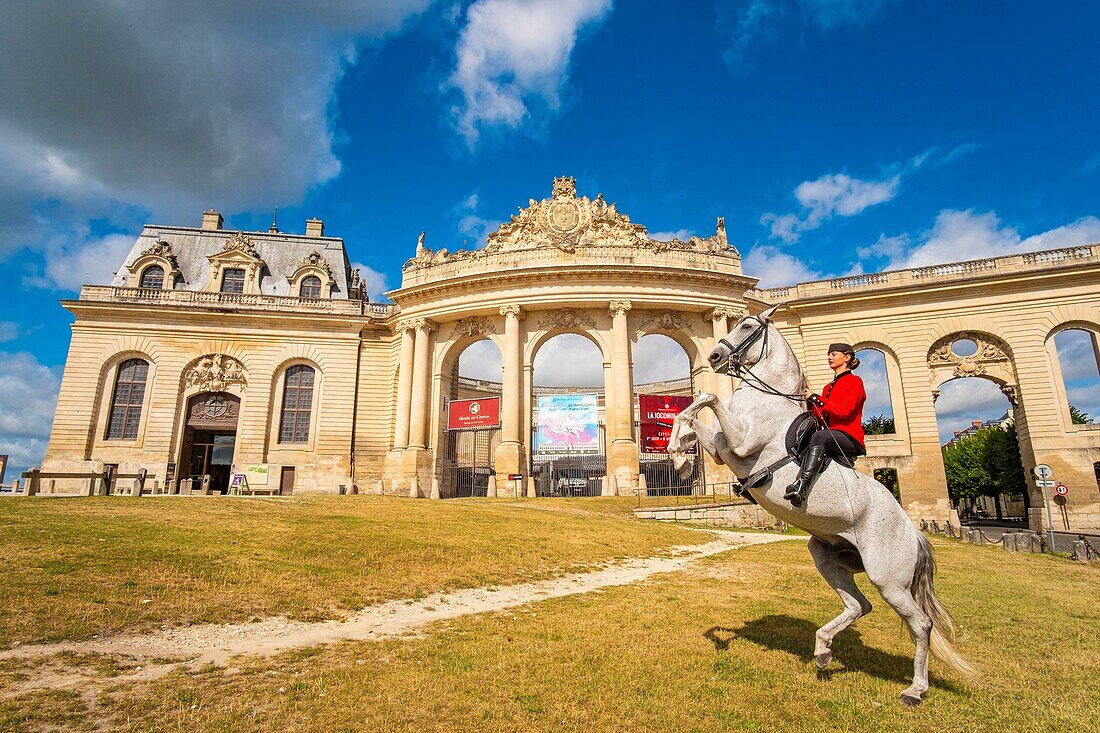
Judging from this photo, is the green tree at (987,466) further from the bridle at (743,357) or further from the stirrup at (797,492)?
the stirrup at (797,492)

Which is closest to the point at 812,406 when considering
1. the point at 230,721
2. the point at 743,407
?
the point at 743,407

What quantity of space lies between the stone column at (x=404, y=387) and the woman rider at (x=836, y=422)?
35.9 m

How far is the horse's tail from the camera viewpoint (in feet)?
19.2

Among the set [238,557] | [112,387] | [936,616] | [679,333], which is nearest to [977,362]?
[679,333]

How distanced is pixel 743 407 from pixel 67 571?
10.5m

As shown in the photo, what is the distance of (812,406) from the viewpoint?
7.02 metres

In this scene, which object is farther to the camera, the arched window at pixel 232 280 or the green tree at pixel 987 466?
the green tree at pixel 987 466

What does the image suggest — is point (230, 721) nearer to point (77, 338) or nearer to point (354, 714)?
point (354, 714)

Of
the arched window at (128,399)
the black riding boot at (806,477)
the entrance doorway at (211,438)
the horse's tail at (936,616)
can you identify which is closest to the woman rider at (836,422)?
the black riding boot at (806,477)

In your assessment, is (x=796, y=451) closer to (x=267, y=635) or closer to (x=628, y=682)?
(x=628, y=682)

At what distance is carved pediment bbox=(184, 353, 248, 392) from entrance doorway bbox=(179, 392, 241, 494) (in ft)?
2.30

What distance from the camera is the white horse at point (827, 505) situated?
5.97 m

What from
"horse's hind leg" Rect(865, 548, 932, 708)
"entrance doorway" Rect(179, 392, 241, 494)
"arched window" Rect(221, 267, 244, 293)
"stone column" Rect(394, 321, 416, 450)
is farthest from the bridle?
"arched window" Rect(221, 267, 244, 293)

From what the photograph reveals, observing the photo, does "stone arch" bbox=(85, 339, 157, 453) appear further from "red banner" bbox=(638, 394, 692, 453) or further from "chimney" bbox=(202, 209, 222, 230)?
"red banner" bbox=(638, 394, 692, 453)
